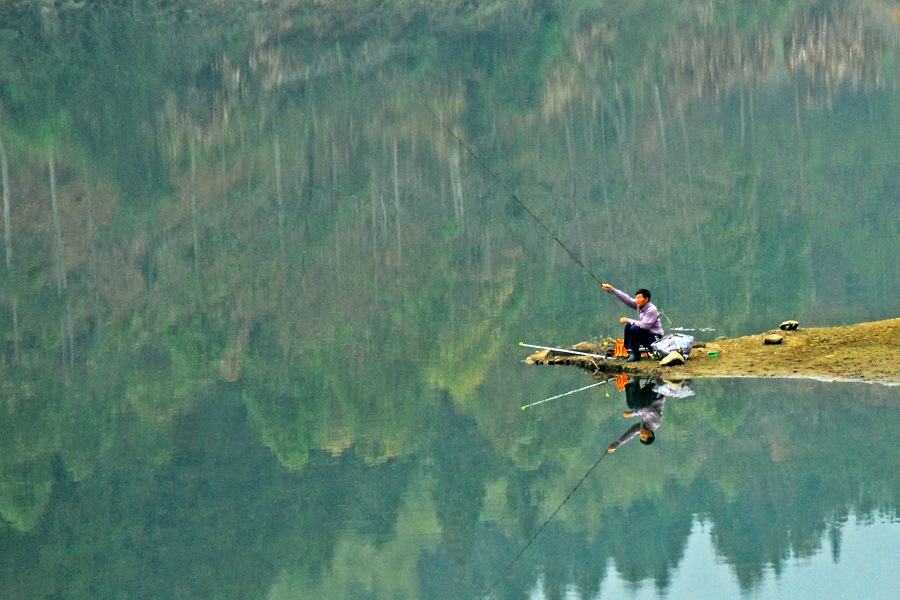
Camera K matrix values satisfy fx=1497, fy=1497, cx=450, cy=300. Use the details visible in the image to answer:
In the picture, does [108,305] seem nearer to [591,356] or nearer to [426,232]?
[426,232]

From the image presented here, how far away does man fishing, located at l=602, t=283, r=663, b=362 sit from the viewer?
74.1ft

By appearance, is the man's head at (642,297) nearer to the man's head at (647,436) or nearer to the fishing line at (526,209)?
the fishing line at (526,209)

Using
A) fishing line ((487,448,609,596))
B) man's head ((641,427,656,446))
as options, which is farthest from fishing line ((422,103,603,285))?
fishing line ((487,448,609,596))

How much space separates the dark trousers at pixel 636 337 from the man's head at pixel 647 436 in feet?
9.55

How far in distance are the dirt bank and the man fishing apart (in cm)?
25

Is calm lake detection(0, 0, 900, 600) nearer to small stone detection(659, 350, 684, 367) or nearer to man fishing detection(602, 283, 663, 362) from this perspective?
small stone detection(659, 350, 684, 367)

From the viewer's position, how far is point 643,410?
2100 cm

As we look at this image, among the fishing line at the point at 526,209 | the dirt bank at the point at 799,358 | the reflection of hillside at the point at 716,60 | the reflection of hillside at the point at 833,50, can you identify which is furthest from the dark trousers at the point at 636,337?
the reflection of hillside at the point at 716,60

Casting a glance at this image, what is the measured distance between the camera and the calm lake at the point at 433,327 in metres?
17.2

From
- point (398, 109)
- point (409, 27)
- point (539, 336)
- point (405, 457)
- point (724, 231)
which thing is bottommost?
point (405, 457)

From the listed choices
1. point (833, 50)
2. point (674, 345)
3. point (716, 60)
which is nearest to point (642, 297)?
point (674, 345)

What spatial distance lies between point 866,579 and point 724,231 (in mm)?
24153

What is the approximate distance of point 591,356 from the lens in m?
23.5

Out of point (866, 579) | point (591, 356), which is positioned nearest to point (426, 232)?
point (591, 356)
